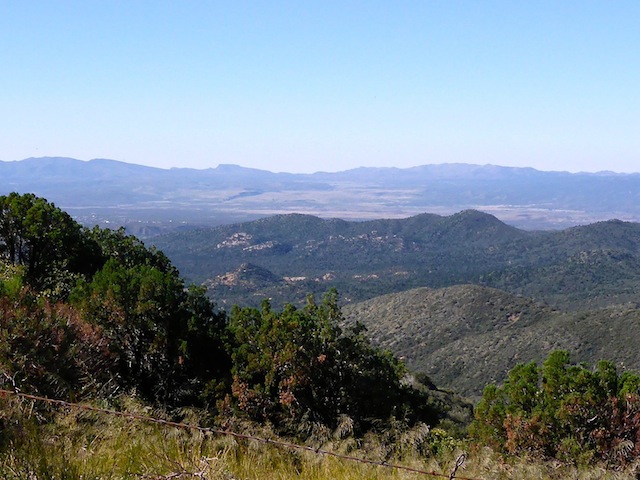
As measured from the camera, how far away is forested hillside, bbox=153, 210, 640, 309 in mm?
97500

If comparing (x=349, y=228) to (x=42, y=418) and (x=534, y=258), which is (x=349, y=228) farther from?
(x=42, y=418)

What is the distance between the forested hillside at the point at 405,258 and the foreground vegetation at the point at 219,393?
70002 mm

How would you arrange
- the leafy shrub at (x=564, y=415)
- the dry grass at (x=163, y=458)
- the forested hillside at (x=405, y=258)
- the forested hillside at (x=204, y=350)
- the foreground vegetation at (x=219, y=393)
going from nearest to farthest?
the dry grass at (x=163, y=458), the foreground vegetation at (x=219, y=393), the forested hillside at (x=204, y=350), the leafy shrub at (x=564, y=415), the forested hillside at (x=405, y=258)

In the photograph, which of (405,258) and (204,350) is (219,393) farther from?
(405,258)

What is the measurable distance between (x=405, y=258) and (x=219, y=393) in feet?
450

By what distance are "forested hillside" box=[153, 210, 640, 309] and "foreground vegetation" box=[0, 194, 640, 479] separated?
70.0m

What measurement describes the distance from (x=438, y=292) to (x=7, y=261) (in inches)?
2356

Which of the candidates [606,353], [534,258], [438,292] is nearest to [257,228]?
[534,258]

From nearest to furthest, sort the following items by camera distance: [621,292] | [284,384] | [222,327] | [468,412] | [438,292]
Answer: [284,384] < [222,327] < [468,412] < [438,292] < [621,292]

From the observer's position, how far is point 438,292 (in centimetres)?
7344

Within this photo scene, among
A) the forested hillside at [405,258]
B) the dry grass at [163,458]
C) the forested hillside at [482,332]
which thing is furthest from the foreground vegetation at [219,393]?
the forested hillside at [405,258]

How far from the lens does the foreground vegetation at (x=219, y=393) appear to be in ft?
17.9

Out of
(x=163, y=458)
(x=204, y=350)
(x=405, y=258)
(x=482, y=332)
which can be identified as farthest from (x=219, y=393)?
(x=405, y=258)

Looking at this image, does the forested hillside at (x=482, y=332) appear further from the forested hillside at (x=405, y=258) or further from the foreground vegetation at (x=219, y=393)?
the foreground vegetation at (x=219, y=393)
